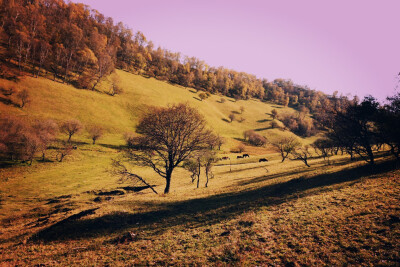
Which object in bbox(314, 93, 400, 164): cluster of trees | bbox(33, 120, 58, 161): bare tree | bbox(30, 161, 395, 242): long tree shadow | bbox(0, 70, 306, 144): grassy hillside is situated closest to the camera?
bbox(30, 161, 395, 242): long tree shadow

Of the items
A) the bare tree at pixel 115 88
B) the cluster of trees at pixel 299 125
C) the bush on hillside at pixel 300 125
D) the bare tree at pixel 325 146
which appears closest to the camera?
the bare tree at pixel 325 146

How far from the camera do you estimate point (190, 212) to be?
16422 mm

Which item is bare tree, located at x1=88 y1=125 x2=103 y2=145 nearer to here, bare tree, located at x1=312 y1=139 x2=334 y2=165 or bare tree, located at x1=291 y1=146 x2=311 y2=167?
bare tree, located at x1=291 y1=146 x2=311 y2=167

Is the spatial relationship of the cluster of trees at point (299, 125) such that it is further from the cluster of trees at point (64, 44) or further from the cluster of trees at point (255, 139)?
the cluster of trees at point (64, 44)

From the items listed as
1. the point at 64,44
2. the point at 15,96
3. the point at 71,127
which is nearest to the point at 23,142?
the point at 71,127

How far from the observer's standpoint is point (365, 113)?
2281 centimetres

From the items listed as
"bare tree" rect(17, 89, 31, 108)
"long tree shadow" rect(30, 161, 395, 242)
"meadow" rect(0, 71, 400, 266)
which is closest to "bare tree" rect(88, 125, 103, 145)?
"bare tree" rect(17, 89, 31, 108)

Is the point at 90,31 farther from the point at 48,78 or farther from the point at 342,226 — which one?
Result: the point at 342,226

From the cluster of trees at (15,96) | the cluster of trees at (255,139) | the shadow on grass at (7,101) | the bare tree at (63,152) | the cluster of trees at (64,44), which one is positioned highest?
the cluster of trees at (64,44)

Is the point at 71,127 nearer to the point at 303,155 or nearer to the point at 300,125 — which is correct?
the point at 303,155

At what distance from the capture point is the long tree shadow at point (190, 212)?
1349 cm

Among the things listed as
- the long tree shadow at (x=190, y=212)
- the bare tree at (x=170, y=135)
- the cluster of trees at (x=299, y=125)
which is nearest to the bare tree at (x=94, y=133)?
the bare tree at (x=170, y=135)

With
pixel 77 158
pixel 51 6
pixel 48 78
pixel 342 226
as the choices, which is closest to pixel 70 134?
pixel 77 158

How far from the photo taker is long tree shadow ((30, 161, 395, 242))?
44.3 ft
